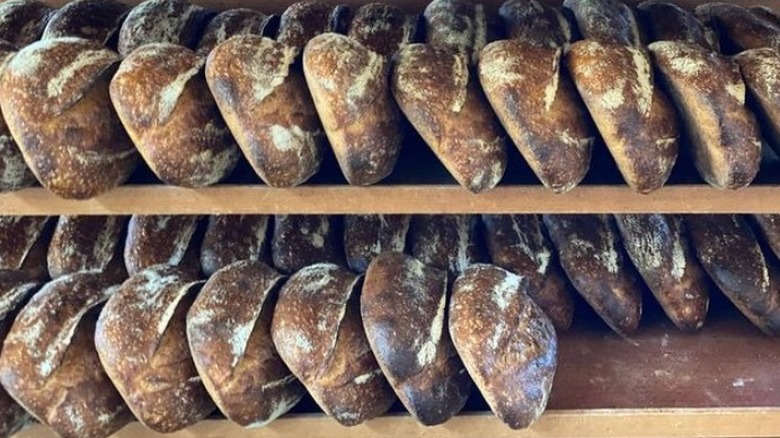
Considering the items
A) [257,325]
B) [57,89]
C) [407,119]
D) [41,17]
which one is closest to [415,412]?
[257,325]

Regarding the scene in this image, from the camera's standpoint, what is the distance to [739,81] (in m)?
0.87

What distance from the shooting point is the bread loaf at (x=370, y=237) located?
1129 mm

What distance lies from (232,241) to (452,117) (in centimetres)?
43

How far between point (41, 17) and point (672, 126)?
92 centimetres

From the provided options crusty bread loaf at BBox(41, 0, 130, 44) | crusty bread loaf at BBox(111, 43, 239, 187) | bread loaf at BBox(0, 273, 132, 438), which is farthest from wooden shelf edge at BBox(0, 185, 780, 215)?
crusty bread loaf at BBox(41, 0, 130, 44)

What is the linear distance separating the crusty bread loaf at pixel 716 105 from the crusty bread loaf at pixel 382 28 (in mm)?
354

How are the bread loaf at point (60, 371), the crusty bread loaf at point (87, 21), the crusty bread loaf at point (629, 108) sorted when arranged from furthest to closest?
the crusty bread loaf at point (87, 21) → the bread loaf at point (60, 371) → the crusty bread loaf at point (629, 108)

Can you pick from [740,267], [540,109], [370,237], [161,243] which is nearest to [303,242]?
[370,237]

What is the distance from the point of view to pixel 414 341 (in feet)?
3.08

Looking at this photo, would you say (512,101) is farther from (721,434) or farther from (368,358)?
(721,434)

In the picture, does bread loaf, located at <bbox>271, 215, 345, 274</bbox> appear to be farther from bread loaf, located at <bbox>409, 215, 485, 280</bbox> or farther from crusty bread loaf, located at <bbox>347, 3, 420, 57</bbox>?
crusty bread loaf, located at <bbox>347, 3, 420, 57</bbox>

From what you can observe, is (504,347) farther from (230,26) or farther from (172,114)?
(230,26)

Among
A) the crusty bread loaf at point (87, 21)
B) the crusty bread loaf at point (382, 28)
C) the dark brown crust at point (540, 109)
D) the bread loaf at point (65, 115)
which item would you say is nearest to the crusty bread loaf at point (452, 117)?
the dark brown crust at point (540, 109)

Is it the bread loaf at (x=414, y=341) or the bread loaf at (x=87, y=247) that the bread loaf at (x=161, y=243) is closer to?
the bread loaf at (x=87, y=247)
